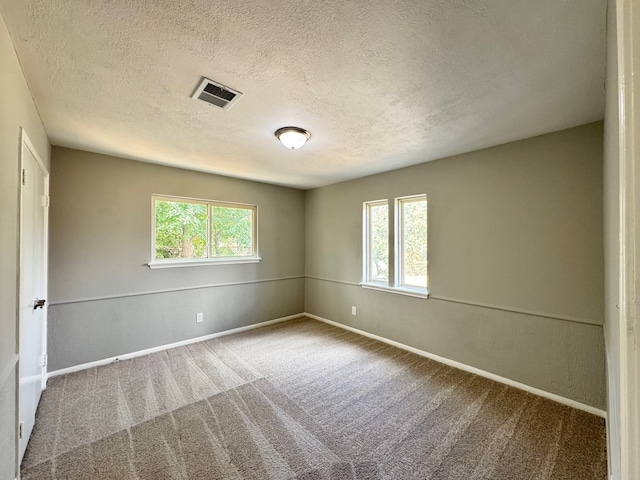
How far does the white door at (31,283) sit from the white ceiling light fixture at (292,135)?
66.1 inches

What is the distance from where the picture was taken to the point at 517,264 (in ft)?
8.54

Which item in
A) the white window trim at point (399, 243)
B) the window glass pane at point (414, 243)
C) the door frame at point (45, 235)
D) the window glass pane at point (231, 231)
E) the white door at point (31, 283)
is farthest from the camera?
the window glass pane at point (231, 231)

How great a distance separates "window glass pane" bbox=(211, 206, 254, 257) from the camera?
4.04m

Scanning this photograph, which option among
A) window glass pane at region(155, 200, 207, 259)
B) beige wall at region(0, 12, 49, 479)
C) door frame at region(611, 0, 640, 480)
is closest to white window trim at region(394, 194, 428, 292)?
window glass pane at region(155, 200, 207, 259)

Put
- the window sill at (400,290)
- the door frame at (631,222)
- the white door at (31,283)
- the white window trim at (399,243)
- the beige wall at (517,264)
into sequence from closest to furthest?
the door frame at (631,222) < the white door at (31,283) < the beige wall at (517,264) < the window sill at (400,290) < the white window trim at (399,243)

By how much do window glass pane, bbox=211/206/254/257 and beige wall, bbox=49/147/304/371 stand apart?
0.70 feet

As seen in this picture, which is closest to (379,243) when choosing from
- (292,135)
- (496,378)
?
(496,378)

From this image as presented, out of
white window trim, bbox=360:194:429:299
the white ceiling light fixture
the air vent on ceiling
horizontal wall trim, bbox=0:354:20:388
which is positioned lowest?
horizontal wall trim, bbox=0:354:20:388

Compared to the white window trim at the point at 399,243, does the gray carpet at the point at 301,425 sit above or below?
below

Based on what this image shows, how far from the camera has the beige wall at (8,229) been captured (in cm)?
132

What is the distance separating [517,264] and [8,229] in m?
3.78

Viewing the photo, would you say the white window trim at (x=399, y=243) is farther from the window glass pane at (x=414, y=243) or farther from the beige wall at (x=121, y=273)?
the beige wall at (x=121, y=273)

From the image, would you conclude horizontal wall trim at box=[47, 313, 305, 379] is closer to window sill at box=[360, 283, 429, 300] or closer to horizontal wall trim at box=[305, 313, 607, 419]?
horizontal wall trim at box=[305, 313, 607, 419]

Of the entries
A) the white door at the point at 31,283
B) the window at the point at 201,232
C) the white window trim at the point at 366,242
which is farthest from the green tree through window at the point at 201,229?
the white window trim at the point at 366,242
